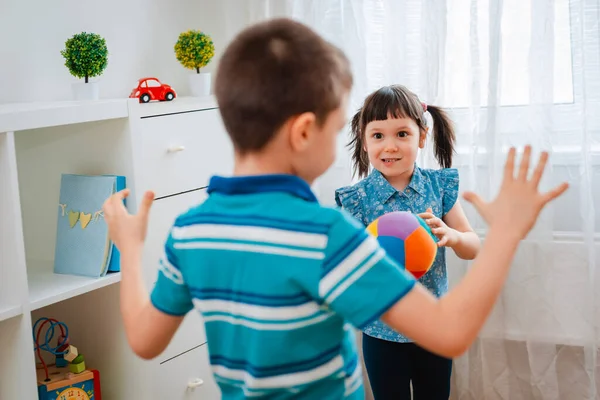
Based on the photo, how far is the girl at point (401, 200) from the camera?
190 centimetres

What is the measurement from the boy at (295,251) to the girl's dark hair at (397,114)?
3.04ft

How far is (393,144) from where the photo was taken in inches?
74.0

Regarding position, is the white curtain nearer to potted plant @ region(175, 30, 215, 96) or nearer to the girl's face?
potted plant @ region(175, 30, 215, 96)

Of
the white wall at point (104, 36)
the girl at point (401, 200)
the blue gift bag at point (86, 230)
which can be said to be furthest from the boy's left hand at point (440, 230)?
the white wall at point (104, 36)

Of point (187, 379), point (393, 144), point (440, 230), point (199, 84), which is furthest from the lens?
point (199, 84)

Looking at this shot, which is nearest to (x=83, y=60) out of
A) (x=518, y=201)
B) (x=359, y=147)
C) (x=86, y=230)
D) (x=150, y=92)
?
(x=150, y=92)

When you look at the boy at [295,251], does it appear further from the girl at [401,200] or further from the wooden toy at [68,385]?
the wooden toy at [68,385]

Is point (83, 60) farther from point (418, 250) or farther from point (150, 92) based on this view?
point (418, 250)

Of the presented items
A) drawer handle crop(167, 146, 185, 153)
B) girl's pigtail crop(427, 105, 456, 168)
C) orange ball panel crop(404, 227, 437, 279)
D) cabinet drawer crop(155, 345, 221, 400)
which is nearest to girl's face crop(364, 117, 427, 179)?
girl's pigtail crop(427, 105, 456, 168)

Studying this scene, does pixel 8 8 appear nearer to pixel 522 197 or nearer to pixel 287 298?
pixel 287 298

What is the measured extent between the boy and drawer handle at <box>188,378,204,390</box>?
1221 mm

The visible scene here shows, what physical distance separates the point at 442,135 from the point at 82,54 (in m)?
0.98

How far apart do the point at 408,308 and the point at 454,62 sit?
166 cm

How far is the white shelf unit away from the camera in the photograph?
1790mm
